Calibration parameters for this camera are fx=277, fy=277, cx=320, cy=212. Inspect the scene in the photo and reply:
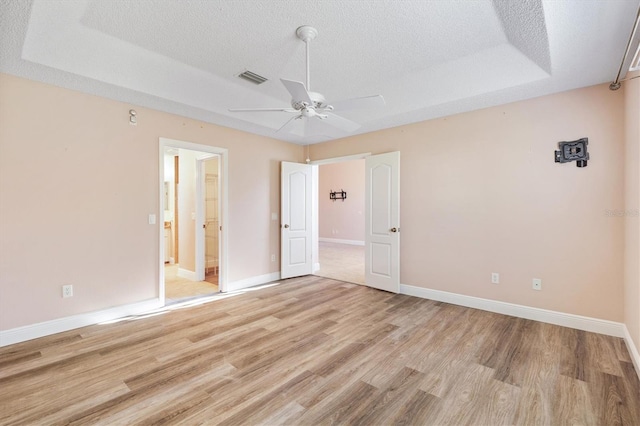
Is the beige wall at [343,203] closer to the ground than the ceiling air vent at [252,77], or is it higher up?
closer to the ground

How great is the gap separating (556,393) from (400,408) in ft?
3.93

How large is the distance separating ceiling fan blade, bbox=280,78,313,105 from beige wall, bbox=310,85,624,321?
2541 millimetres

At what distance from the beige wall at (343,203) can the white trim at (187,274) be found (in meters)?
6.07

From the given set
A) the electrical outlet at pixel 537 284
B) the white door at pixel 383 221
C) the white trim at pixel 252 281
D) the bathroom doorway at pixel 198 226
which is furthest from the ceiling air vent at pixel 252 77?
the electrical outlet at pixel 537 284

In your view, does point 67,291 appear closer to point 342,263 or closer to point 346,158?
point 346,158

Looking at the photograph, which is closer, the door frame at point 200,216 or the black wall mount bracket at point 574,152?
the black wall mount bracket at point 574,152

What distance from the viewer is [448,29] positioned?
2557 millimetres

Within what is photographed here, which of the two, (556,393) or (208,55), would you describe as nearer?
(556,393)

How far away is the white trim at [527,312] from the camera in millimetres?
2974

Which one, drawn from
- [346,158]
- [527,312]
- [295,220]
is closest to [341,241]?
[295,220]

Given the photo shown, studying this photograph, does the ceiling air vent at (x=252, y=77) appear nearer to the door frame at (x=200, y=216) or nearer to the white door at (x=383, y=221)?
the white door at (x=383, y=221)

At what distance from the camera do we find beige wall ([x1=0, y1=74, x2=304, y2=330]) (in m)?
2.79

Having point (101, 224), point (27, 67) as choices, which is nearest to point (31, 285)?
point (101, 224)

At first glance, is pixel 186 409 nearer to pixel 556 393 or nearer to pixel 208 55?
pixel 556 393
